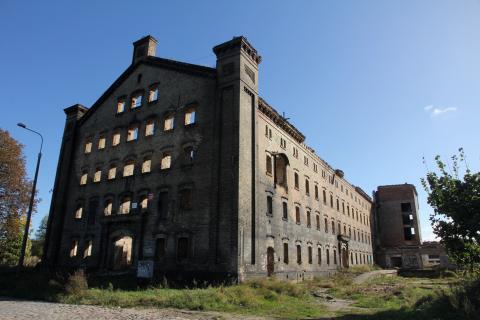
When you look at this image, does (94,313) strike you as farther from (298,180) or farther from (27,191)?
(27,191)

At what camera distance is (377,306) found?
15.1m

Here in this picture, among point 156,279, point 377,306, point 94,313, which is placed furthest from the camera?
point 156,279

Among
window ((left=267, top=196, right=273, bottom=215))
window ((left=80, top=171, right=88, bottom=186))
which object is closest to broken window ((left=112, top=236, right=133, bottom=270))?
window ((left=80, top=171, right=88, bottom=186))

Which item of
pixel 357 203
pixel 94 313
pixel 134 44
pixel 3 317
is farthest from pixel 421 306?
pixel 357 203

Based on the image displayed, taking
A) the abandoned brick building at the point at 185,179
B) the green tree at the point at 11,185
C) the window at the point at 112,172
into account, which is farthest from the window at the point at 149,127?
the green tree at the point at 11,185

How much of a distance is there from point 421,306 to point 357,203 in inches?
1623

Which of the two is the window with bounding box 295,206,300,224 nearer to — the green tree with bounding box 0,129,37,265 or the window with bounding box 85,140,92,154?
the window with bounding box 85,140,92,154

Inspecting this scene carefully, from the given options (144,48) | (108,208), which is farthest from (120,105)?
(108,208)

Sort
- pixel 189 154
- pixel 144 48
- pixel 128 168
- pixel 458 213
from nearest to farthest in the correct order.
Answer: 1. pixel 458 213
2. pixel 189 154
3. pixel 128 168
4. pixel 144 48

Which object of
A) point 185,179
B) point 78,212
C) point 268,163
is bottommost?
point 78,212

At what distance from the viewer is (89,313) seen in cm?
1207

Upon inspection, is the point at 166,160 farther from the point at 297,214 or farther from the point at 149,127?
the point at 297,214

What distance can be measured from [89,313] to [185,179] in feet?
36.6

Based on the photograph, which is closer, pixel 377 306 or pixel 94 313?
pixel 94 313
